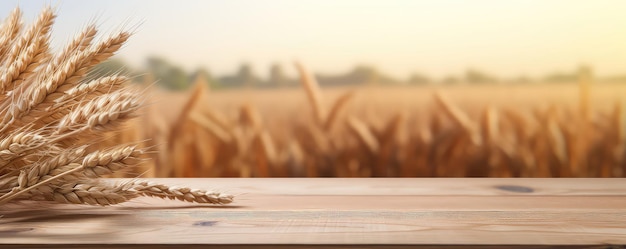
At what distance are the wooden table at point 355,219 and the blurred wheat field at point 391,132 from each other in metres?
0.33

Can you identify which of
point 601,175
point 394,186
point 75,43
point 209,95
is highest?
point 75,43

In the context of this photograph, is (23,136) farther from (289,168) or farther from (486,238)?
(289,168)

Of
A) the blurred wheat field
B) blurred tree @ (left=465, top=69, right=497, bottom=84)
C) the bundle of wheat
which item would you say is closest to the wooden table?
the bundle of wheat

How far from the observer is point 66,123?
66 cm

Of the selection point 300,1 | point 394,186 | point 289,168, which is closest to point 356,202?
point 394,186

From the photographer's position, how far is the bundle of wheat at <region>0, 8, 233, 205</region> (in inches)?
24.2

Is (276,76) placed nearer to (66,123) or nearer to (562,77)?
(562,77)

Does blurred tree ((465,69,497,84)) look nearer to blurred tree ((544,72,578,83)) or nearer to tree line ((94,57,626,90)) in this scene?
tree line ((94,57,626,90))

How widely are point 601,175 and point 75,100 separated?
1.03 metres

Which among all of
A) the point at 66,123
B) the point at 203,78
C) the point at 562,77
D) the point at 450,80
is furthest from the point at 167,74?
the point at 562,77

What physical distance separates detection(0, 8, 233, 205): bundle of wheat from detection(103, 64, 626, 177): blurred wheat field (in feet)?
1.71

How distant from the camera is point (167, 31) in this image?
1.32m

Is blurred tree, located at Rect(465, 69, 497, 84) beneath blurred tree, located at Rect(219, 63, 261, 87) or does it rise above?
beneath

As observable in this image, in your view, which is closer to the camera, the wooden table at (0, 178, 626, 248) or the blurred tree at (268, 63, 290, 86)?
the wooden table at (0, 178, 626, 248)
